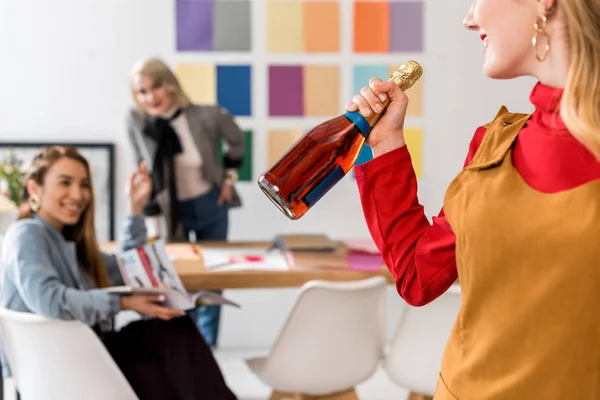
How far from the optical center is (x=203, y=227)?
395 centimetres

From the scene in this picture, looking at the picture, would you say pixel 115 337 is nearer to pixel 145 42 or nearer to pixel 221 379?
pixel 221 379

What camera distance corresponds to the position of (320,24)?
436 cm

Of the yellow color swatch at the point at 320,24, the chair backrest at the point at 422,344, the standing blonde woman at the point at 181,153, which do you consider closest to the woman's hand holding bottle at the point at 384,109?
the chair backrest at the point at 422,344

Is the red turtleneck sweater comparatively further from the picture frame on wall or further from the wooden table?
the picture frame on wall

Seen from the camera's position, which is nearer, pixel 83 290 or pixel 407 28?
pixel 83 290

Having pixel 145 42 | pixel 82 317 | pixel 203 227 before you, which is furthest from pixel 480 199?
pixel 145 42

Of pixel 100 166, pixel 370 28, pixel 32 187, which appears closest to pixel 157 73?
pixel 100 166

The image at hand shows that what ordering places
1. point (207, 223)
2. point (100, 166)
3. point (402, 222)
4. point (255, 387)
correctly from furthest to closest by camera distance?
point (100, 166)
point (207, 223)
point (255, 387)
point (402, 222)

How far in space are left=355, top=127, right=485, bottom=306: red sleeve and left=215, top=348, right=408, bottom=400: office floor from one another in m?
2.72

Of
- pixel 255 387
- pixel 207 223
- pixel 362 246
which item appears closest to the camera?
pixel 362 246

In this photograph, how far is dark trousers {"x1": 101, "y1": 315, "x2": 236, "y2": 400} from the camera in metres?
2.40

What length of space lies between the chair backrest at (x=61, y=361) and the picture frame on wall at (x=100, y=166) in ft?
7.03

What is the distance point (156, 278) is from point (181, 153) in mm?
1426

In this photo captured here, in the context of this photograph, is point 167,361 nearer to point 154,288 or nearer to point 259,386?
point 154,288
